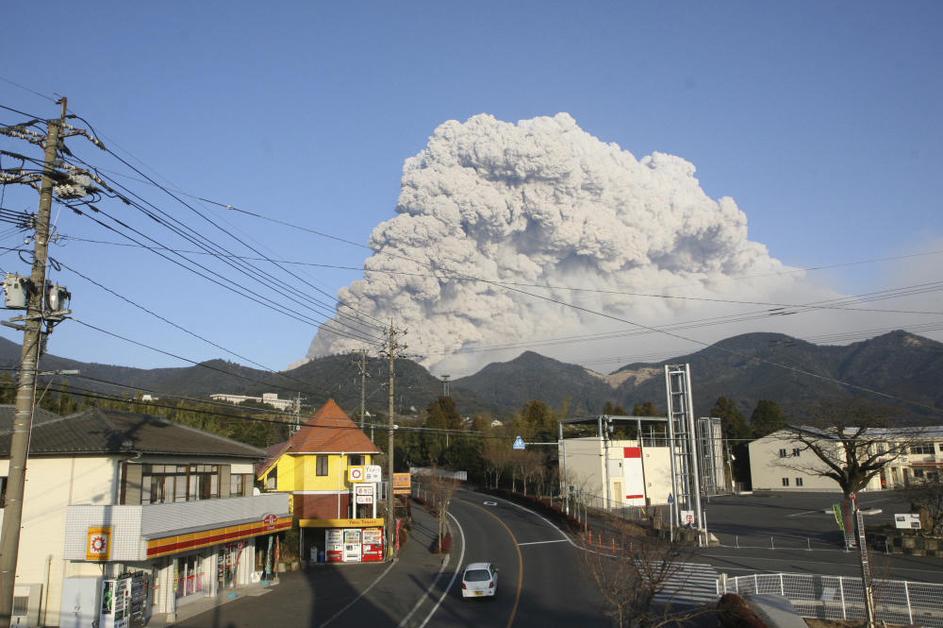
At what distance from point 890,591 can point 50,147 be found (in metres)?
28.7

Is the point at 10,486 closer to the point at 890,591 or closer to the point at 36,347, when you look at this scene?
the point at 36,347

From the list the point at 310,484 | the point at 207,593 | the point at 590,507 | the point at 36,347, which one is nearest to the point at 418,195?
the point at 590,507

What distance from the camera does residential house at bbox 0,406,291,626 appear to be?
2266 cm

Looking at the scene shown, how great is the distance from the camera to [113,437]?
25156mm

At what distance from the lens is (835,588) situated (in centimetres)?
2430

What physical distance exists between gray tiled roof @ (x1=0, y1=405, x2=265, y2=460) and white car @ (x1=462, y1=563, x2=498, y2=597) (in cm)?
1195

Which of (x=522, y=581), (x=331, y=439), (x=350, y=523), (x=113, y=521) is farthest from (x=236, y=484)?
(x=522, y=581)

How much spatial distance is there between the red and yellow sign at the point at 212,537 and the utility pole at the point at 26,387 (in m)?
10.5

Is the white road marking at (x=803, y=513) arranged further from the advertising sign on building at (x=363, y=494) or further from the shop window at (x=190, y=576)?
the shop window at (x=190, y=576)

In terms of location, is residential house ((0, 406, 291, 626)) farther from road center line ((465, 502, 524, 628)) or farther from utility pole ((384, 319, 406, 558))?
road center line ((465, 502, 524, 628))

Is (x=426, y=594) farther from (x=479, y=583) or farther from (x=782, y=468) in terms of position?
(x=782, y=468)

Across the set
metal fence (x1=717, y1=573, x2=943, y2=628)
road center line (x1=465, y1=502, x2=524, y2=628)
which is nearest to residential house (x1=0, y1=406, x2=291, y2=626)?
road center line (x1=465, y1=502, x2=524, y2=628)

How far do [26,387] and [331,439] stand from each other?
1238 inches

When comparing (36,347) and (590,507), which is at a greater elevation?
(36,347)
